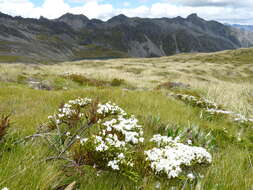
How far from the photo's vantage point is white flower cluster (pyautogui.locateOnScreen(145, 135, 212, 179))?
2.49 m

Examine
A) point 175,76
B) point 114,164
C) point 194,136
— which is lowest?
A: point 175,76

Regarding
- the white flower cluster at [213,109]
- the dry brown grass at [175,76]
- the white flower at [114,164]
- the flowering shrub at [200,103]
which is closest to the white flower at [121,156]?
the white flower at [114,164]

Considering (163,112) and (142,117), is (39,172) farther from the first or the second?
(163,112)

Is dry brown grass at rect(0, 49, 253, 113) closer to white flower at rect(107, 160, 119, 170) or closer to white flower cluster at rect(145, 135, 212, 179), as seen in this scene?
white flower cluster at rect(145, 135, 212, 179)

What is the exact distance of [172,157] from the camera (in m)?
2.61

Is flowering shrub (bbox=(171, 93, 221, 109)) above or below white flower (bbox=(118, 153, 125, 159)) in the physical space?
below

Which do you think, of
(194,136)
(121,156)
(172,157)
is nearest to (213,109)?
(194,136)

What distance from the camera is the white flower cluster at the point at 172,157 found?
2.49m

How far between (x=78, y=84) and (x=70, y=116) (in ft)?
35.5

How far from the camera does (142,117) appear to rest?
5.35 metres

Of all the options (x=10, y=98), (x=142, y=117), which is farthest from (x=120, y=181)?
(x=10, y=98)

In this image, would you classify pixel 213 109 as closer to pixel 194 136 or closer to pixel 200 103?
pixel 200 103

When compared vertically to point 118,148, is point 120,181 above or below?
below

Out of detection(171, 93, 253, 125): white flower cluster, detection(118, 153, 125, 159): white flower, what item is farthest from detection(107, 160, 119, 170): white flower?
detection(171, 93, 253, 125): white flower cluster
